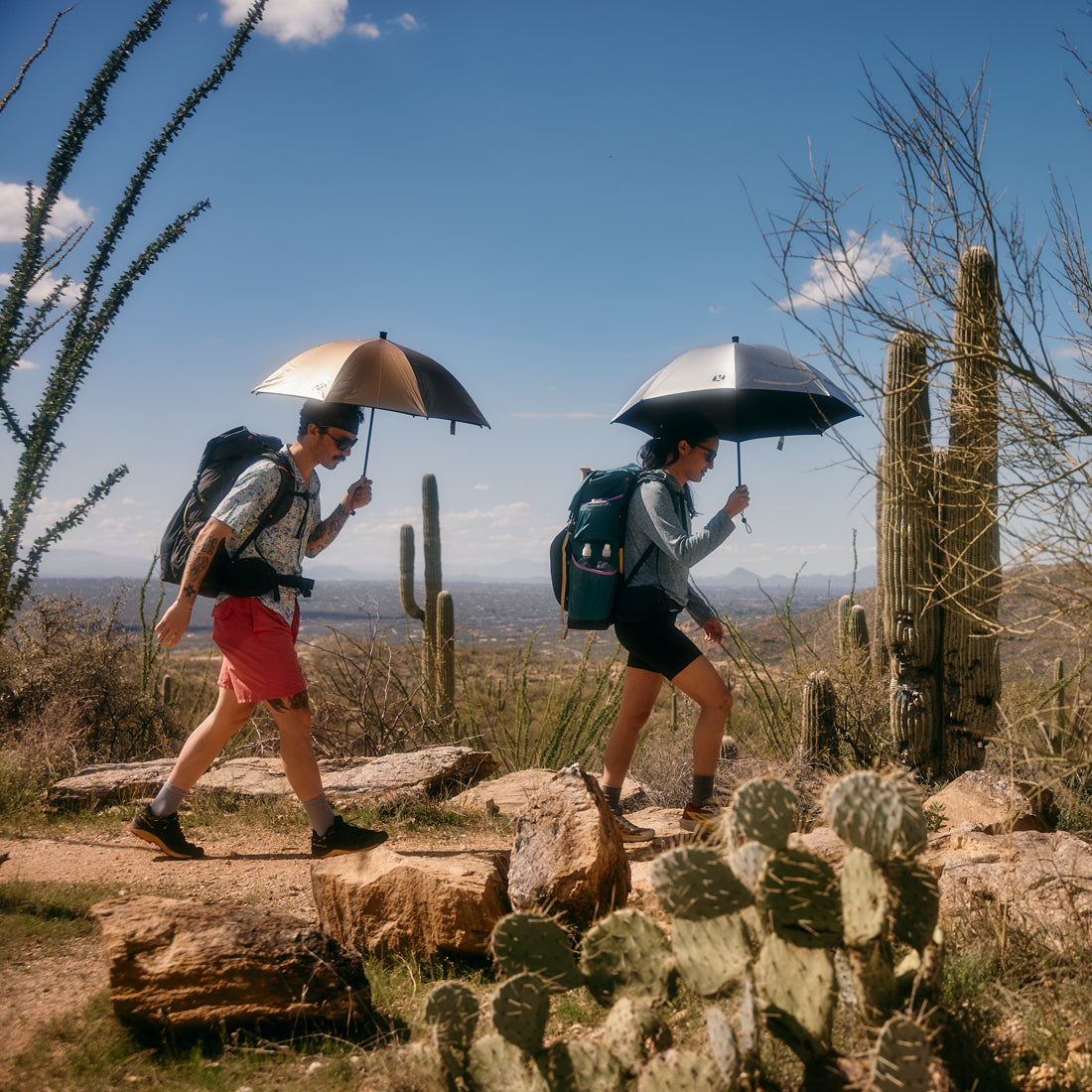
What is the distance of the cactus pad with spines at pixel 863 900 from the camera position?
196cm

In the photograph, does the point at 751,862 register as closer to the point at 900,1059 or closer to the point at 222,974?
the point at 900,1059

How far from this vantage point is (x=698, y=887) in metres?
2.13

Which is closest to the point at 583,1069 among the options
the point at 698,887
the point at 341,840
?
the point at 698,887

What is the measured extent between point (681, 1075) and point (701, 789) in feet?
8.28

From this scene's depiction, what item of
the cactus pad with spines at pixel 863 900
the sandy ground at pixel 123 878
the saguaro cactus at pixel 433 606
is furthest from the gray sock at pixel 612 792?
the saguaro cactus at pixel 433 606

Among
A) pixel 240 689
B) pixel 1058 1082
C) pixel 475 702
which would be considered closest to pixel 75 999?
pixel 240 689

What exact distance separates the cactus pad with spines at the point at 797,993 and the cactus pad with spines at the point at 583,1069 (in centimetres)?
39

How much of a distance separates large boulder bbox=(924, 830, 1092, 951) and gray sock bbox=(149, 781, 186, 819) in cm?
337

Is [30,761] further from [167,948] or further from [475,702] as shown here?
[167,948]

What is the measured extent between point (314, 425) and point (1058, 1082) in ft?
11.9

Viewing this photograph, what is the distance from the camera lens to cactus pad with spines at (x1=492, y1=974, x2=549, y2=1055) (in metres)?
2.08

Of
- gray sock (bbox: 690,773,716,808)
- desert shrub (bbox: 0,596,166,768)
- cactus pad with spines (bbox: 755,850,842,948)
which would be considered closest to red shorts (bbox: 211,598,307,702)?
gray sock (bbox: 690,773,716,808)

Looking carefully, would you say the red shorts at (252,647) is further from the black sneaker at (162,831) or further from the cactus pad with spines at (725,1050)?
the cactus pad with spines at (725,1050)

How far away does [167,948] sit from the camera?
262 cm
